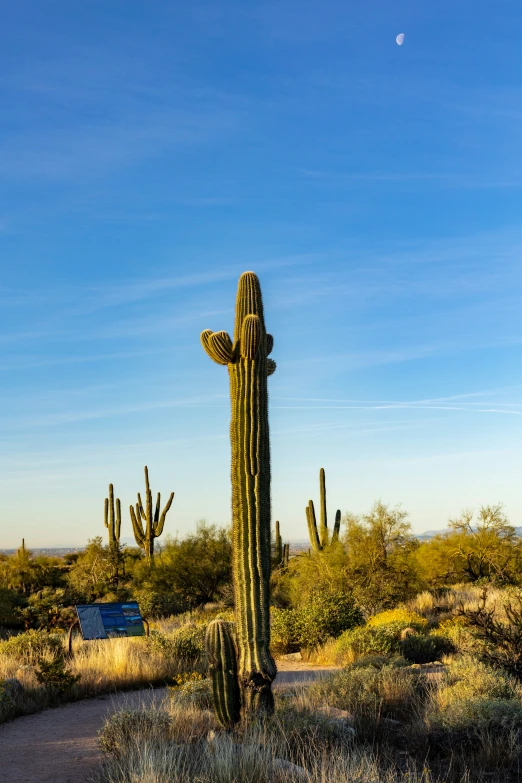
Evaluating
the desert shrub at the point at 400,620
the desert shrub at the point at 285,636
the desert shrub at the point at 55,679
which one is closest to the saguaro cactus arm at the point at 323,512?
the desert shrub at the point at 400,620

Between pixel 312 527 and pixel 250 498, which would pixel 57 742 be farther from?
pixel 312 527

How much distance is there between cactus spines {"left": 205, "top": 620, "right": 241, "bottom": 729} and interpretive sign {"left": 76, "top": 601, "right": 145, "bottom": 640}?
6454 mm

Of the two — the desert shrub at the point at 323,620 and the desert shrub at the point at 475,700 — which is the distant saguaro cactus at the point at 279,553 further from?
the desert shrub at the point at 475,700

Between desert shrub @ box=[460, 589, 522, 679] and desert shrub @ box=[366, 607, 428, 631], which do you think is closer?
desert shrub @ box=[460, 589, 522, 679]

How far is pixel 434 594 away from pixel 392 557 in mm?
3088

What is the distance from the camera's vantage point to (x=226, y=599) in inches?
1145

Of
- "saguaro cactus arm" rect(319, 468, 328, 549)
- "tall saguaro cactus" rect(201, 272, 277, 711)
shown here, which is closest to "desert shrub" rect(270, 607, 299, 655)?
"tall saguaro cactus" rect(201, 272, 277, 711)

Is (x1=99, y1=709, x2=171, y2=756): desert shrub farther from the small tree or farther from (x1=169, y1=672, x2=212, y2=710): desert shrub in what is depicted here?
the small tree

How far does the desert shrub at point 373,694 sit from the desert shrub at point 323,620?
566 cm

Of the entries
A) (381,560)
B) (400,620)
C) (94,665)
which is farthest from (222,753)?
(381,560)

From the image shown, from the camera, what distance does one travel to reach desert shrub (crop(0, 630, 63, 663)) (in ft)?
46.2

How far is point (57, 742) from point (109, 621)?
572 cm

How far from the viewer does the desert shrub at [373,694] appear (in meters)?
9.55

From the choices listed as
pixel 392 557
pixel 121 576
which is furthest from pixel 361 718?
pixel 121 576
